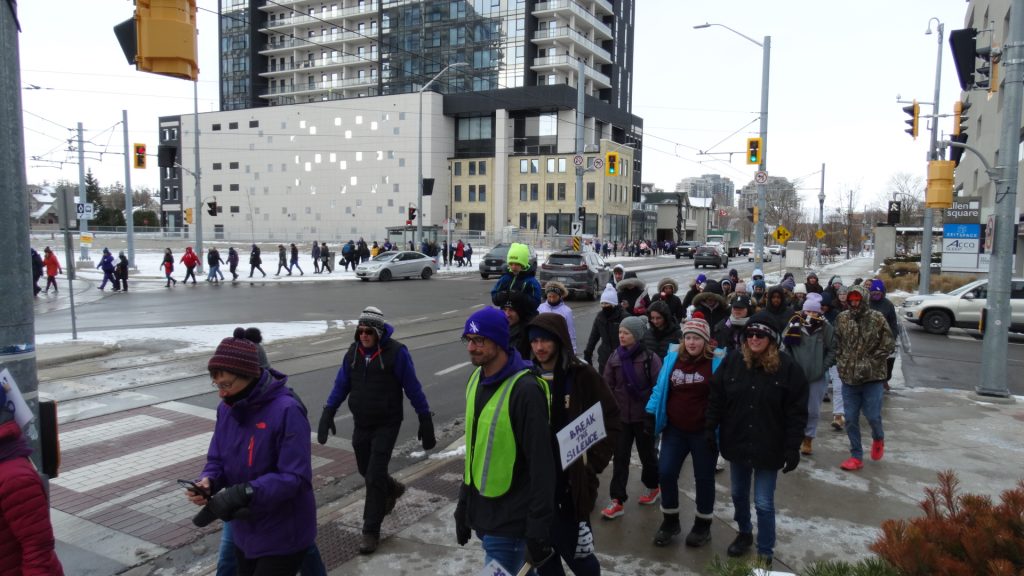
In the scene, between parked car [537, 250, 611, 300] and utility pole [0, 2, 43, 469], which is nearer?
utility pole [0, 2, 43, 469]

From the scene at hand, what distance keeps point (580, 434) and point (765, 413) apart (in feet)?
5.38

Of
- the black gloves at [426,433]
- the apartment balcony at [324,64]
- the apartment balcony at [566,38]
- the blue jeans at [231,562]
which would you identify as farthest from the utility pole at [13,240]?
the apartment balcony at [324,64]

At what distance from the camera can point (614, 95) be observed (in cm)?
7950

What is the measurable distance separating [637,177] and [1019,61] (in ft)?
233

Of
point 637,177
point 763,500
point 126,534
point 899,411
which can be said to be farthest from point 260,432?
point 637,177

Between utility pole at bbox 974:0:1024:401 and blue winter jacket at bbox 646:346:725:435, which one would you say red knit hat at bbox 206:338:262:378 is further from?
utility pole at bbox 974:0:1024:401

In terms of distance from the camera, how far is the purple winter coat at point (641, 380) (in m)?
5.16

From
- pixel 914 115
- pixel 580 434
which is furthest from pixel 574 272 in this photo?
pixel 580 434

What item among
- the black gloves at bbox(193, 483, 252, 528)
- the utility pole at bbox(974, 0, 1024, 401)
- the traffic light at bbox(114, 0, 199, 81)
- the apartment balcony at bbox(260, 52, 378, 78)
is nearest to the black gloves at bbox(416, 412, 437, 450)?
the black gloves at bbox(193, 483, 252, 528)

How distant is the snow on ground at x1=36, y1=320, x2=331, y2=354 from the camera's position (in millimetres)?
13359

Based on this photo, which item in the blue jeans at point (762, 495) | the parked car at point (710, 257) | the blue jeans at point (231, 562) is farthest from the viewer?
the parked car at point (710, 257)

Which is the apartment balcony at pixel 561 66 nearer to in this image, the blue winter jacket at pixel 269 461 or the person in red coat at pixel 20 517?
the blue winter jacket at pixel 269 461

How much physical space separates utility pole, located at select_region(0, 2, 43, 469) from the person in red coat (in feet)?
3.59

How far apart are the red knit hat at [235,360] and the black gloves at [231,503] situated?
0.50m
